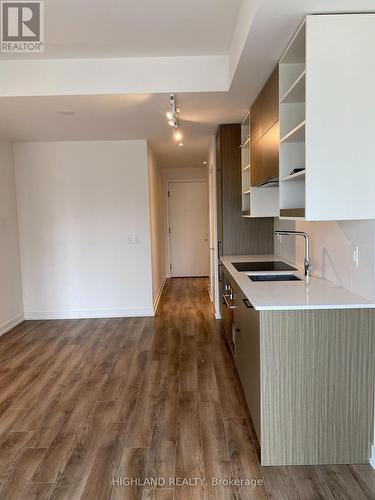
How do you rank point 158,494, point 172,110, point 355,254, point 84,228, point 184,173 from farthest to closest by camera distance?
point 184,173, point 84,228, point 172,110, point 355,254, point 158,494

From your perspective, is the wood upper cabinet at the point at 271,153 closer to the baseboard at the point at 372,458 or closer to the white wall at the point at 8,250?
the baseboard at the point at 372,458

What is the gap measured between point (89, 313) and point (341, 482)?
385 cm

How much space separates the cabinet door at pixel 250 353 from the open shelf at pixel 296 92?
129 centimetres

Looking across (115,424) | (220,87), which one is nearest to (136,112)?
(220,87)

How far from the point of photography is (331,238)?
2404 millimetres

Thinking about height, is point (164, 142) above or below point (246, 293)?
above

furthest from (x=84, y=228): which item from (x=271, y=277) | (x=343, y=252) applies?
(x=343, y=252)

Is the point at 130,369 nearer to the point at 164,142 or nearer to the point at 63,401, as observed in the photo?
the point at 63,401

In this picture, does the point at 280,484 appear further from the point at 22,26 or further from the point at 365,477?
the point at 22,26

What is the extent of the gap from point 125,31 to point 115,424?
265 centimetres

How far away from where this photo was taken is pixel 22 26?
2406 mm

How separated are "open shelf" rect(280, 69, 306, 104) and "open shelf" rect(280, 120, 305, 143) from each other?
205mm

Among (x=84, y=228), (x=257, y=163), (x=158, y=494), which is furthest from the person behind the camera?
(x=84, y=228)

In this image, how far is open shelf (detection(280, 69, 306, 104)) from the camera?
206 centimetres
